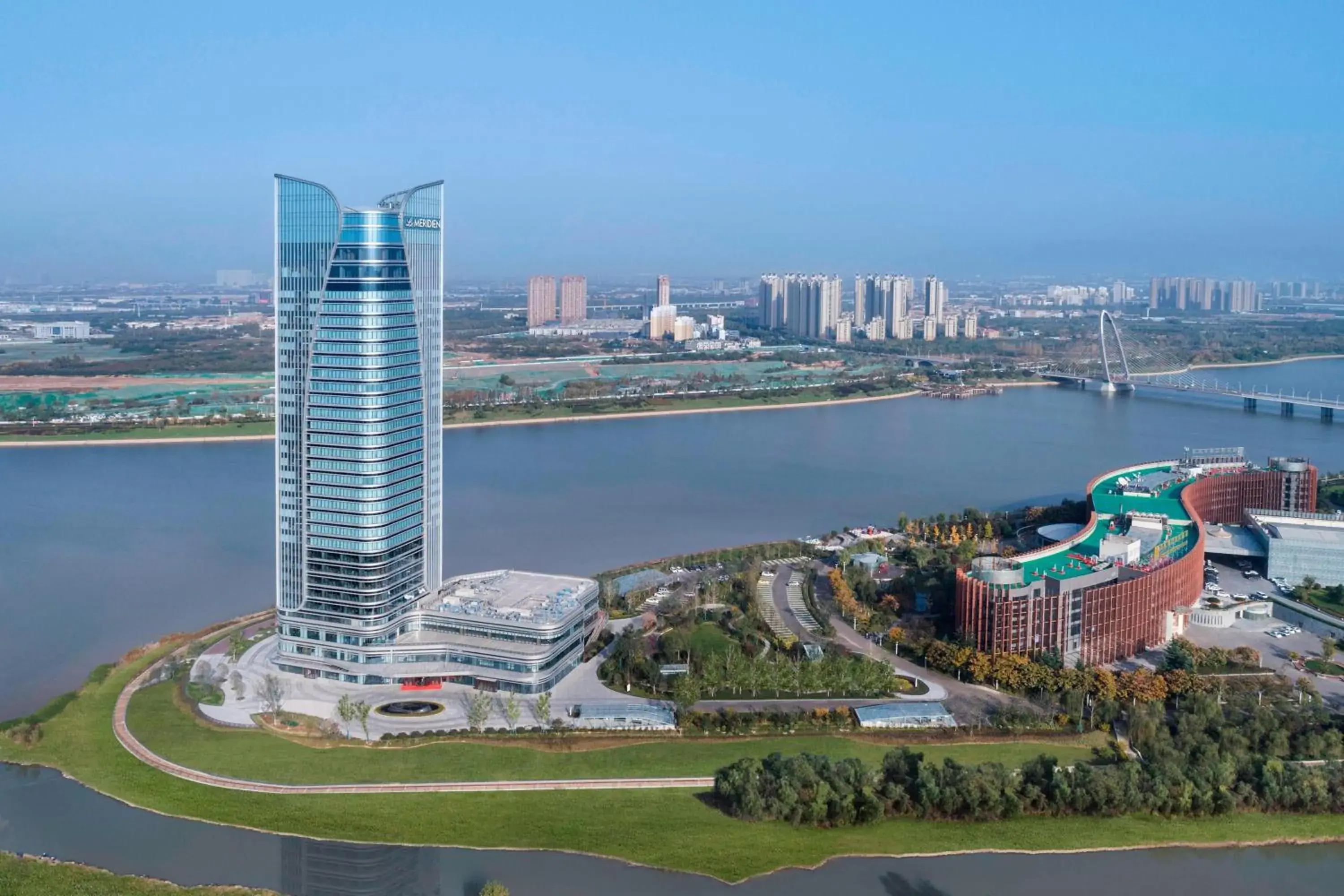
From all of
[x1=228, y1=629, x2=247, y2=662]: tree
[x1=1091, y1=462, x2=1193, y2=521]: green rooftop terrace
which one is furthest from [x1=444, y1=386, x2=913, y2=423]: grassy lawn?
[x1=1091, y1=462, x2=1193, y2=521]: green rooftop terrace

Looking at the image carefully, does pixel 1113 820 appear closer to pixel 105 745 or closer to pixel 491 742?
pixel 491 742

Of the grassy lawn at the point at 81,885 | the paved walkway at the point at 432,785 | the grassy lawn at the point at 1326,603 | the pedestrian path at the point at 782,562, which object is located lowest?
the grassy lawn at the point at 81,885

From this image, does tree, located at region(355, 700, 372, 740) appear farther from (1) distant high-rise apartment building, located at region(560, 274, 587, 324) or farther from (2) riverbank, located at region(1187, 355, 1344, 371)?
(1) distant high-rise apartment building, located at region(560, 274, 587, 324)

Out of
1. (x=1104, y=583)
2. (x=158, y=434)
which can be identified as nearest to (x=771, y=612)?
(x=1104, y=583)

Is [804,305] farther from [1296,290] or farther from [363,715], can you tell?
[1296,290]

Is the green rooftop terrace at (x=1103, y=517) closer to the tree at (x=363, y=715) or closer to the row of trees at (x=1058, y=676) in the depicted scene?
the row of trees at (x=1058, y=676)

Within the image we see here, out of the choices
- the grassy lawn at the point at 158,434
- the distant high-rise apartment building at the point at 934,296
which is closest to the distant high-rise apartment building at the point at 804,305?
the distant high-rise apartment building at the point at 934,296
